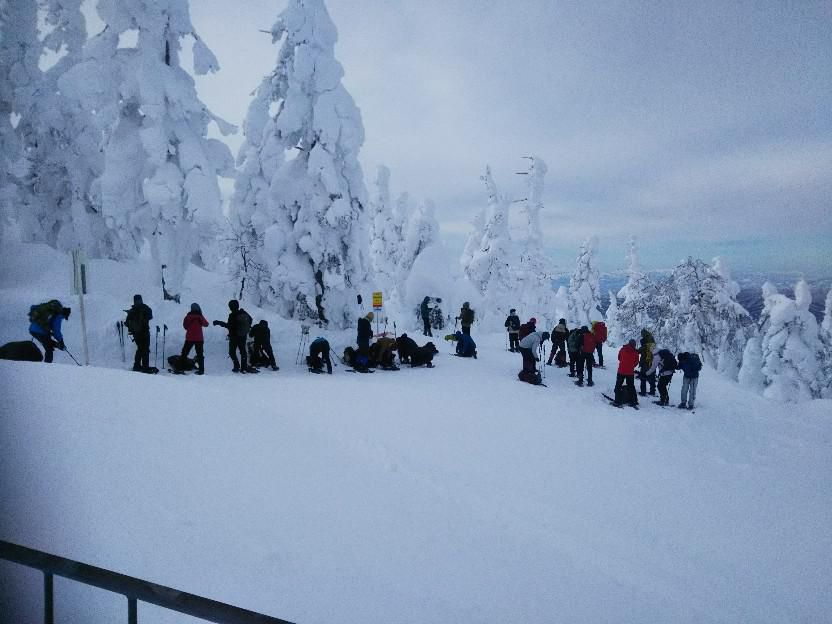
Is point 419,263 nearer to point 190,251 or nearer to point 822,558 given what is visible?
point 190,251

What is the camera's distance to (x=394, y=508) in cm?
491

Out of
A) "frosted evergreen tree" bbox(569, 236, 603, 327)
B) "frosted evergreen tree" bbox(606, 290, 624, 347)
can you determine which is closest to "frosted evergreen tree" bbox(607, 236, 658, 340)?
"frosted evergreen tree" bbox(606, 290, 624, 347)

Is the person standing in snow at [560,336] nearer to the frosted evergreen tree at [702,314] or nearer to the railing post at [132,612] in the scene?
the frosted evergreen tree at [702,314]

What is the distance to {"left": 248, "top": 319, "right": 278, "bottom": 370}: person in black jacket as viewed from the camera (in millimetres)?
12203

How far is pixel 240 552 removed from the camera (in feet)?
12.0

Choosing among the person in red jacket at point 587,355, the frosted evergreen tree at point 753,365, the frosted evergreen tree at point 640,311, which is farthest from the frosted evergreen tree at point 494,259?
the person in red jacket at point 587,355

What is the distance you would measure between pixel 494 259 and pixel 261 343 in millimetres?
22511

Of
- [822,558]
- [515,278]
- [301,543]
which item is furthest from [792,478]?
[515,278]

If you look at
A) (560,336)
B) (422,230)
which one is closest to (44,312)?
(560,336)

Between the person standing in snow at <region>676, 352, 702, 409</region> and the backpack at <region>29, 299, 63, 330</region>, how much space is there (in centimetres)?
1434

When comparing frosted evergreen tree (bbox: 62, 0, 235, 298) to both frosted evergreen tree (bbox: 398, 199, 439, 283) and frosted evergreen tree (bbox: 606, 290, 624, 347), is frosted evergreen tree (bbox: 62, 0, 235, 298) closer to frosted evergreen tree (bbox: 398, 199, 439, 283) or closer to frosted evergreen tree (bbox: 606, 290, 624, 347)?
frosted evergreen tree (bbox: 398, 199, 439, 283)

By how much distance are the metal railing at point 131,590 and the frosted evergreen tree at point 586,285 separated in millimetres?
40186

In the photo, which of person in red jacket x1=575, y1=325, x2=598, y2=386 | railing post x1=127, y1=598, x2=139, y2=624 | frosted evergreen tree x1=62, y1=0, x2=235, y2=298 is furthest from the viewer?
frosted evergreen tree x1=62, y1=0, x2=235, y2=298

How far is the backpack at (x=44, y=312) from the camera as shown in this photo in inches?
345
